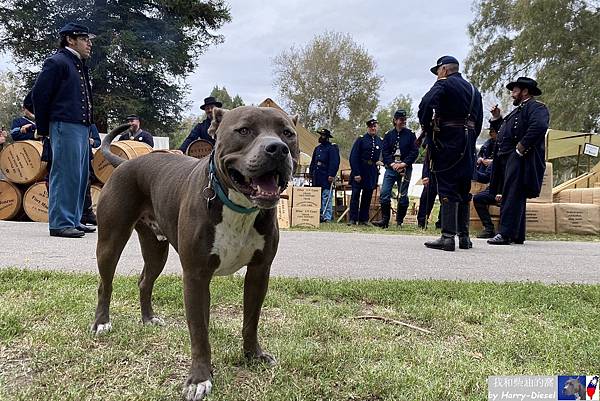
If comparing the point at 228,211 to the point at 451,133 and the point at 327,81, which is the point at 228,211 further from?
the point at 327,81

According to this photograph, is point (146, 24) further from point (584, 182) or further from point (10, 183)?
point (584, 182)

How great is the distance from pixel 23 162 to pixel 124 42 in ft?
41.9

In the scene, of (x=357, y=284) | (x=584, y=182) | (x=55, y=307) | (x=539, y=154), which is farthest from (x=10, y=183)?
(x=584, y=182)

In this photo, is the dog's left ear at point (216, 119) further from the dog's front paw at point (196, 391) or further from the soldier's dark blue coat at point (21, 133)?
the soldier's dark blue coat at point (21, 133)

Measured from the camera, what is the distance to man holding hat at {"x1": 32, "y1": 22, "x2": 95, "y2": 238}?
235 inches

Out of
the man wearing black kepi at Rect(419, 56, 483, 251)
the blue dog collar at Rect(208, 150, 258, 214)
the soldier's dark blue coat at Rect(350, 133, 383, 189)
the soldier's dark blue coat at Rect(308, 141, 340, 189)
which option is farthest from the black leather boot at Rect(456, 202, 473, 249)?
the soldier's dark blue coat at Rect(308, 141, 340, 189)

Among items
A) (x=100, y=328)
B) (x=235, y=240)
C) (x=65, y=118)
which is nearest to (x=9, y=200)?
(x=65, y=118)

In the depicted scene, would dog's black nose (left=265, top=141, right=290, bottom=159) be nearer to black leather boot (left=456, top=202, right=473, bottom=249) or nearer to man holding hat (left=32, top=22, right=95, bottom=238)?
man holding hat (left=32, top=22, right=95, bottom=238)

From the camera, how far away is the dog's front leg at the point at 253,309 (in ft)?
8.04

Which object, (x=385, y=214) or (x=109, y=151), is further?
(x=385, y=214)

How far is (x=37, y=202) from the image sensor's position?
9148mm

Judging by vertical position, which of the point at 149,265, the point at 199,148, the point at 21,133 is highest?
the point at 21,133

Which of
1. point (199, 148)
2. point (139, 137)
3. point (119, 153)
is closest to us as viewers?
point (119, 153)

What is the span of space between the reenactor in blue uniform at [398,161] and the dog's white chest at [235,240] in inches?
343
